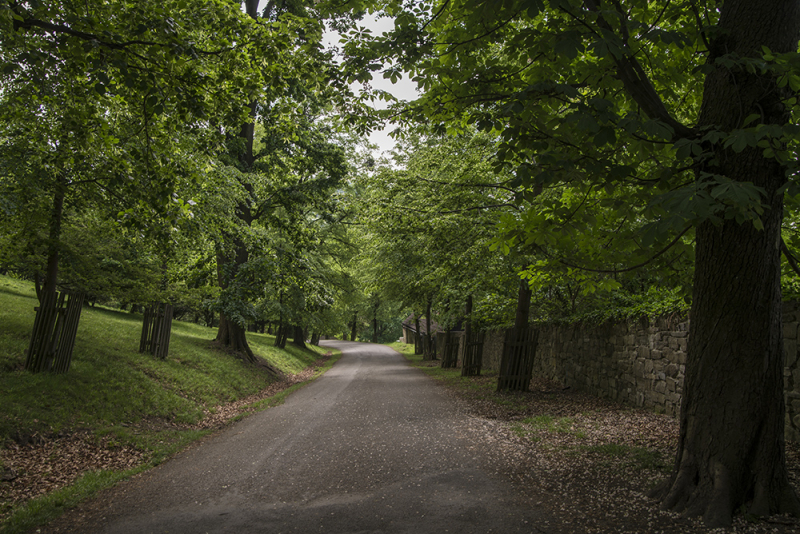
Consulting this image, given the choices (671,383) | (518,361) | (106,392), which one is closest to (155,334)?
(106,392)

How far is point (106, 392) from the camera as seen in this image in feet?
27.6

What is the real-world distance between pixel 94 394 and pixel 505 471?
727 cm

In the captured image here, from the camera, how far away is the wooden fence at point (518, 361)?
38.9 ft

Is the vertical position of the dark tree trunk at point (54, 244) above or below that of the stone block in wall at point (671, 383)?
above

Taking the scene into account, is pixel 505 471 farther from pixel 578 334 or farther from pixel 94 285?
pixel 94 285

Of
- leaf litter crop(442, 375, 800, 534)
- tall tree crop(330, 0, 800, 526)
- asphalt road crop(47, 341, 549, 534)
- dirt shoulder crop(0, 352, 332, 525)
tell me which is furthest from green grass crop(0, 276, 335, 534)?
tall tree crop(330, 0, 800, 526)

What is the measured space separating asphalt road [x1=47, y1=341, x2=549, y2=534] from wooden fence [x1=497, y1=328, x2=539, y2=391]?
383 centimetres

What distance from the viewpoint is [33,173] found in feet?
22.6

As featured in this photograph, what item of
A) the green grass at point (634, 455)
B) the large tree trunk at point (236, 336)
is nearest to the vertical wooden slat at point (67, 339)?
the large tree trunk at point (236, 336)

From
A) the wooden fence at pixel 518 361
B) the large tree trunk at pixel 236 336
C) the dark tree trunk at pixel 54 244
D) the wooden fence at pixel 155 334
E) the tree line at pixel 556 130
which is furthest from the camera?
the large tree trunk at pixel 236 336

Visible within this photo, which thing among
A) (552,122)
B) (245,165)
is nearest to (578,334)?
(552,122)

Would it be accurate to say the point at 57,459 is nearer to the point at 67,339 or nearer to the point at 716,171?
the point at 67,339

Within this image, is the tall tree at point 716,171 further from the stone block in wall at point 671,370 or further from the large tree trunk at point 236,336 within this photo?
the large tree trunk at point 236,336

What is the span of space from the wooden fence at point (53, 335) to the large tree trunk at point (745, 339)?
31.9 feet
